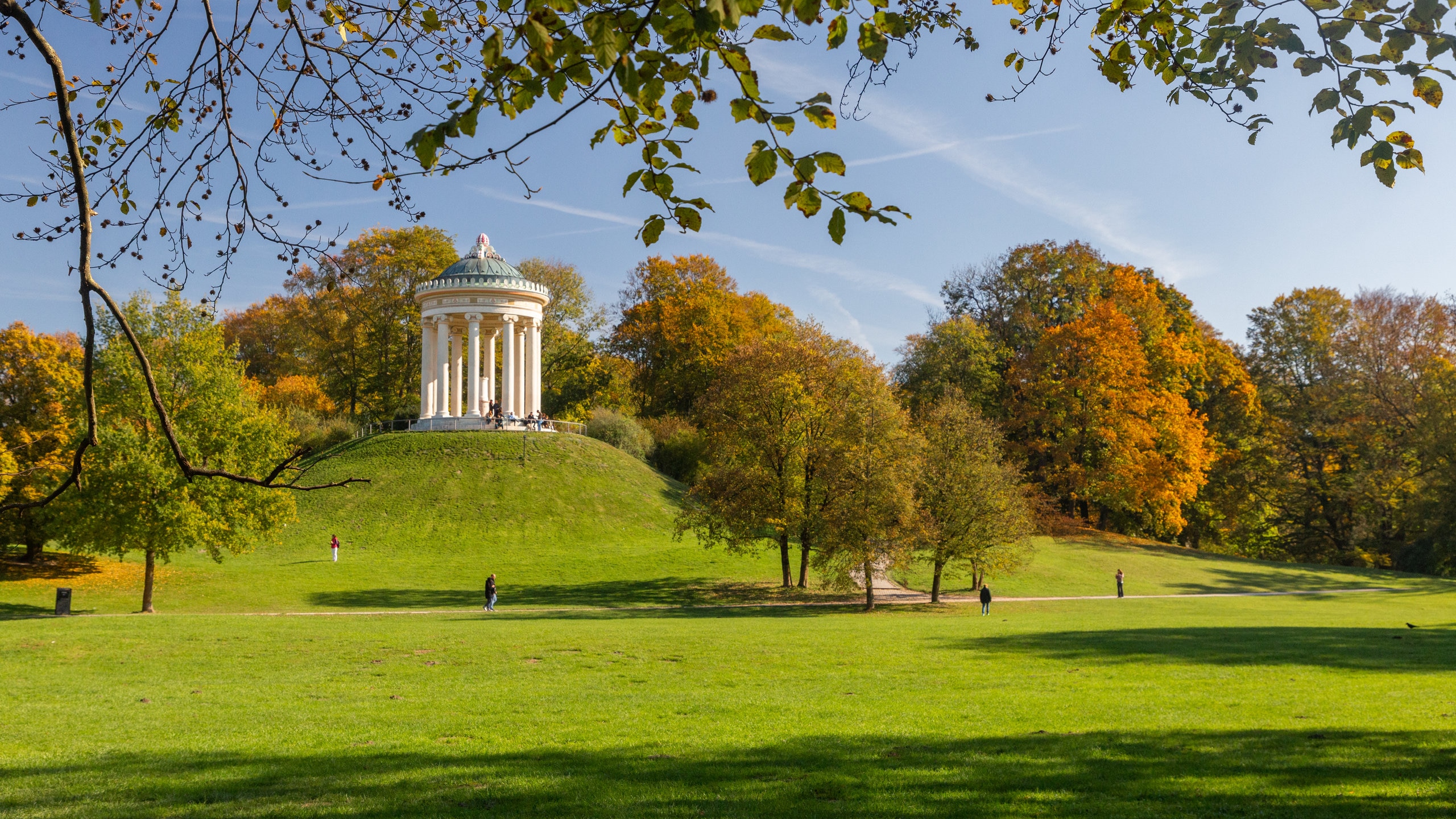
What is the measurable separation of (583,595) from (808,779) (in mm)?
27859

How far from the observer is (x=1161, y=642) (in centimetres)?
2075

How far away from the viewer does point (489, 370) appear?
61.1 meters

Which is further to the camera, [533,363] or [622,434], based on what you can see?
[622,434]

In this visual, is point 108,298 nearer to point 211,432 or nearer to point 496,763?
point 496,763

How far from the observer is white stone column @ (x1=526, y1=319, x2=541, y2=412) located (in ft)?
190

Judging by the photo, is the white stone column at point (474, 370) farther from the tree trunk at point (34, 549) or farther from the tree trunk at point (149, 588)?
the tree trunk at point (149, 588)

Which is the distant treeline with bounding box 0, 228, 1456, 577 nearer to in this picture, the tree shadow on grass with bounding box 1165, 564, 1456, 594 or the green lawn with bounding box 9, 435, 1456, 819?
the tree shadow on grass with bounding box 1165, 564, 1456, 594

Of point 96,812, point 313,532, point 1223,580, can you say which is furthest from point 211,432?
point 1223,580

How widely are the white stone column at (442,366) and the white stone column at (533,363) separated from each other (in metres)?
4.72

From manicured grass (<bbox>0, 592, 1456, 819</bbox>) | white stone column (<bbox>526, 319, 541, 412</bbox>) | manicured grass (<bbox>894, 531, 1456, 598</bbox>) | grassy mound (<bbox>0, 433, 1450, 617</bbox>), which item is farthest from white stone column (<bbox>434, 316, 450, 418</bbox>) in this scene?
manicured grass (<bbox>0, 592, 1456, 819</bbox>)

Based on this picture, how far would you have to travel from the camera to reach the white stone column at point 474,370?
5506 cm

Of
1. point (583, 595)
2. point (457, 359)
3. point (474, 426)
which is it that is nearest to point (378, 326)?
point (457, 359)

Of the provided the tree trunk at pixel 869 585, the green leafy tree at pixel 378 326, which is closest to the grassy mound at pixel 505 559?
the tree trunk at pixel 869 585

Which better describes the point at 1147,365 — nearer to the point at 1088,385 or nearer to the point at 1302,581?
the point at 1088,385
